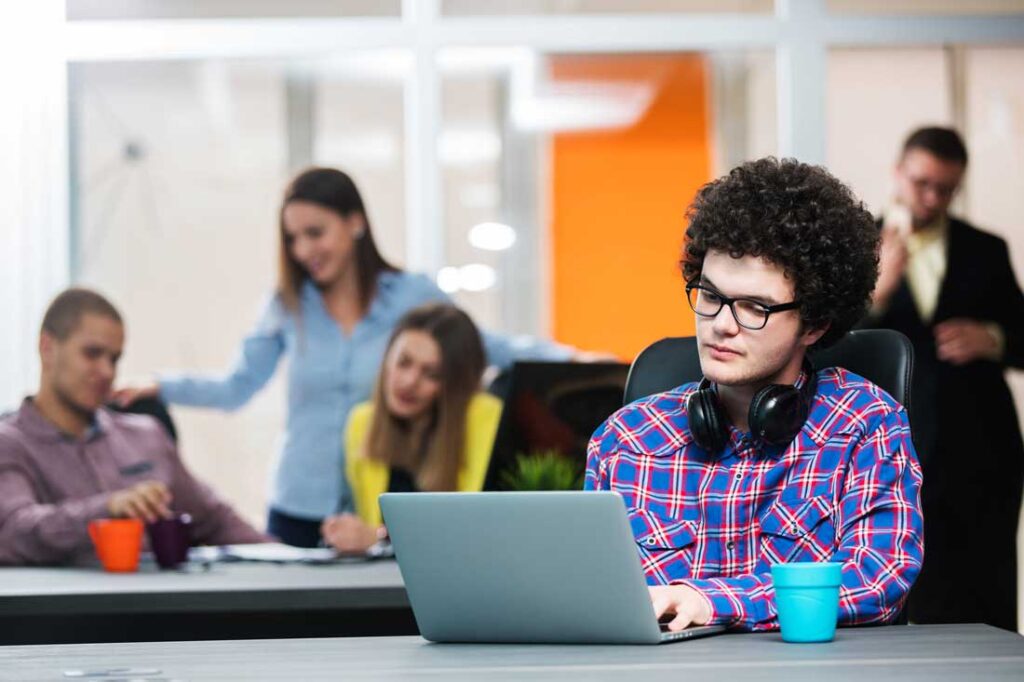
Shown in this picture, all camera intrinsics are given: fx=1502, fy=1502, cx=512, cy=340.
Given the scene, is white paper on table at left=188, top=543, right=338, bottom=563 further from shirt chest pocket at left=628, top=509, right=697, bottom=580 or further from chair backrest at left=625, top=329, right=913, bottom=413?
shirt chest pocket at left=628, top=509, right=697, bottom=580

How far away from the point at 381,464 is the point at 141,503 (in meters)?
1.04

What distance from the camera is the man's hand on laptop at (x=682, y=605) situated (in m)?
1.67

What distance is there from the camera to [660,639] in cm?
158

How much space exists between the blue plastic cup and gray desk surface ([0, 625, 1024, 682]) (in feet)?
0.09

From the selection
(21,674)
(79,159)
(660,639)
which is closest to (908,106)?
(79,159)

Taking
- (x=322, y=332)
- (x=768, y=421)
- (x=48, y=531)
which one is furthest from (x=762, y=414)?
(x=322, y=332)

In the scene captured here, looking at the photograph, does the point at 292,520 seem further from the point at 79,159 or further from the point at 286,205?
the point at 79,159

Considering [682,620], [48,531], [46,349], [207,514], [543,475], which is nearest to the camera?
[682,620]

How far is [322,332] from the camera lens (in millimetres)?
4320

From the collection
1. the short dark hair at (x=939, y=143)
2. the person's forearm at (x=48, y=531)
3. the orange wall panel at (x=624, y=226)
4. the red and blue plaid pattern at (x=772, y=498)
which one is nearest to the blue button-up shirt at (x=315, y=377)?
the orange wall panel at (x=624, y=226)

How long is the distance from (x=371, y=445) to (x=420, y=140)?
105 cm

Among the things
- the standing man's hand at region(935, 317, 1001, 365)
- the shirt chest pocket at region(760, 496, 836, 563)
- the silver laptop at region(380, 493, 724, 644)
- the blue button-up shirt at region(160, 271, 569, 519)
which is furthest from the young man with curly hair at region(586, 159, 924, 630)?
the standing man's hand at region(935, 317, 1001, 365)

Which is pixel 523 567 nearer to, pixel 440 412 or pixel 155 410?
pixel 440 412

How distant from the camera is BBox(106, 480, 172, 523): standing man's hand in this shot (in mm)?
2994
